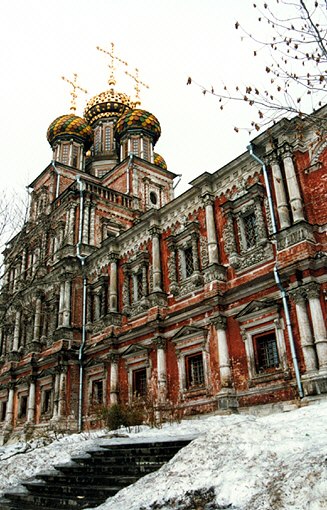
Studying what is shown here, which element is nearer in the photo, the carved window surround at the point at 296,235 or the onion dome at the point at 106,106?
the carved window surround at the point at 296,235

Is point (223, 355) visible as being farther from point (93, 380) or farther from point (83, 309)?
point (83, 309)

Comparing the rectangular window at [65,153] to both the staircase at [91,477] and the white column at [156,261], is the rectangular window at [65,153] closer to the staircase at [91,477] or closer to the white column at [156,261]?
the white column at [156,261]

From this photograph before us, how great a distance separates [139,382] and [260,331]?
6.31 metres

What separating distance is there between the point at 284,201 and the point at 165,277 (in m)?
5.91

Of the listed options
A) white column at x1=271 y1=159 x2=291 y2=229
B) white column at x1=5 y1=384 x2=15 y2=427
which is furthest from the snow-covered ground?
white column at x1=5 y1=384 x2=15 y2=427

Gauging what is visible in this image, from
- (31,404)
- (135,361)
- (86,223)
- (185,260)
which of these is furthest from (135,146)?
(31,404)

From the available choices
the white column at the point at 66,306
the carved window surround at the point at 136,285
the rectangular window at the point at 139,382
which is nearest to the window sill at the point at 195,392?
the rectangular window at the point at 139,382

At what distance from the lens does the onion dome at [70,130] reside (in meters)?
30.8

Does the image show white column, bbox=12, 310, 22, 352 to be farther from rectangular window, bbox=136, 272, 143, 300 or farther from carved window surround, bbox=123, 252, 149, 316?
rectangular window, bbox=136, 272, 143, 300

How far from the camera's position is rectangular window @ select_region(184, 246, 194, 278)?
16797mm

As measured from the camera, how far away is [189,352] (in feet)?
51.0

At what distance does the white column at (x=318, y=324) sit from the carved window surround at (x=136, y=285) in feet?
24.6

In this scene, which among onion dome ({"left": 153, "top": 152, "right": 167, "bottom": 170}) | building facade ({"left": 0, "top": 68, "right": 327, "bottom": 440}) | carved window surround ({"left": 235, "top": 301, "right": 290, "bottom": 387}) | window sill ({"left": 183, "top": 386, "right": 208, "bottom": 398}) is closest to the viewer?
carved window surround ({"left": 235, "top": 301, "right": 290, "bottom": 387})

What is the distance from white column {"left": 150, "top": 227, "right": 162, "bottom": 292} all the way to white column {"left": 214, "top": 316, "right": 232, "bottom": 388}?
3.55m
